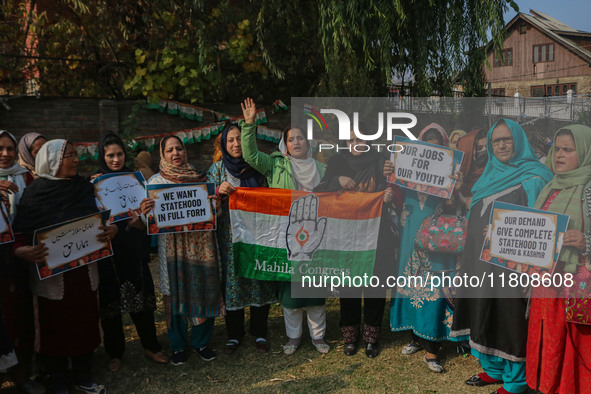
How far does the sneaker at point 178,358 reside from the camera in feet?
13.5

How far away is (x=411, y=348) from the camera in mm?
4176

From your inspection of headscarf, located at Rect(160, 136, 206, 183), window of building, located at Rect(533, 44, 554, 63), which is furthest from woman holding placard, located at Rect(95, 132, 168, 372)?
window of building, located at Rect(533, 44, 554, 63)

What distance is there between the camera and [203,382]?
12.6 ft

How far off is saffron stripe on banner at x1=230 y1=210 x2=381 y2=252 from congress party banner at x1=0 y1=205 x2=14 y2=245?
1639 millimetres

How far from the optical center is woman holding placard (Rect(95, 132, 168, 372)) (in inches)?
149

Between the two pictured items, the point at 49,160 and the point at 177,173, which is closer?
the point at 49,160

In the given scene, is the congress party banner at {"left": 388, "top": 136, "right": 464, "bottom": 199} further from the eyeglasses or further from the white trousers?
the white trousers

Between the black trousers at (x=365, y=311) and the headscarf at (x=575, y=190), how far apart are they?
156 centimetres

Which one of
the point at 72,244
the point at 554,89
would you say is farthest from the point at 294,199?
the point at 554,89

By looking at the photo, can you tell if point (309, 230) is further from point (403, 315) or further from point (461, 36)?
point (461, 36)

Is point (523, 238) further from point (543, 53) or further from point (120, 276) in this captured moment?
point (543, 53)

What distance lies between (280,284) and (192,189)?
118cm

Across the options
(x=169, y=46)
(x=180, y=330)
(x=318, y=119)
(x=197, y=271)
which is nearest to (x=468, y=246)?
(x=197, y=271)

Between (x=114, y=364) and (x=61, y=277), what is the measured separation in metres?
1.01
